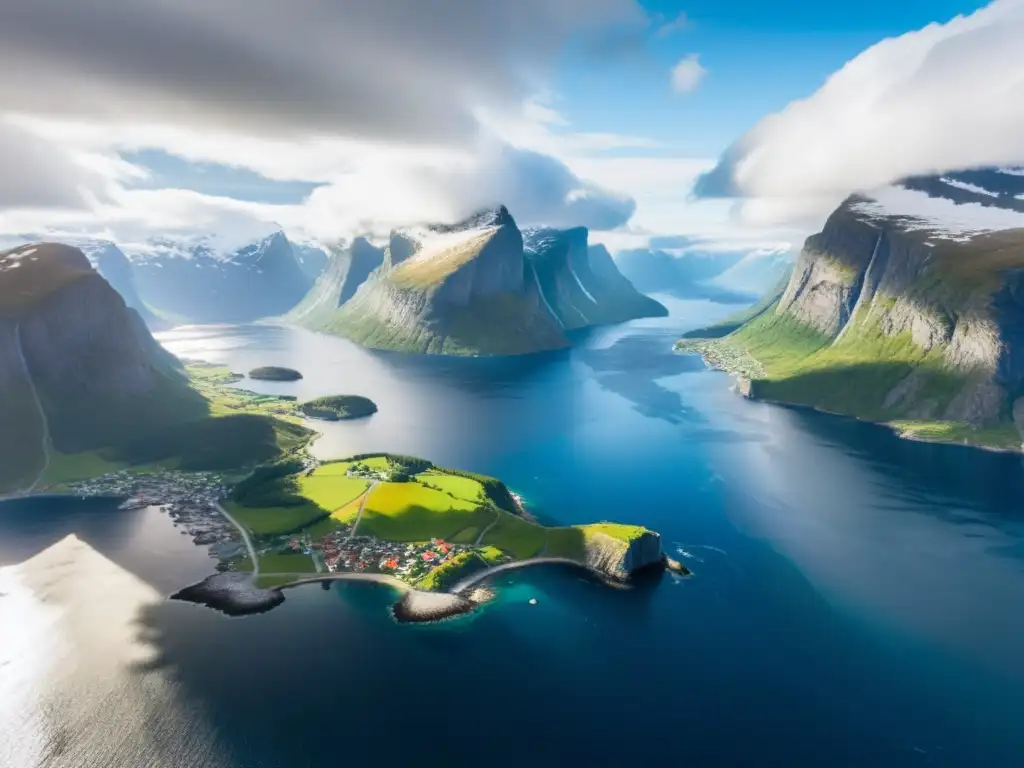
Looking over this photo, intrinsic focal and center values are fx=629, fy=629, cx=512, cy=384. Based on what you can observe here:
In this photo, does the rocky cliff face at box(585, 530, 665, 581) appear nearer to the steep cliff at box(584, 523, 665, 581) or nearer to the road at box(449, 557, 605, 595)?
the steep cliff at box(584, 523, 665, 581)

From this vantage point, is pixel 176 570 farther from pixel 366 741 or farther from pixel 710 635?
pixel 710 635

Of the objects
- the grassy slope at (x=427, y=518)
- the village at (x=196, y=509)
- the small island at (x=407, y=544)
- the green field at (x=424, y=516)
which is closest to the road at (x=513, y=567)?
the small island at (x=407, y=544)

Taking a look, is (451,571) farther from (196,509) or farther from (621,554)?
(196,509)

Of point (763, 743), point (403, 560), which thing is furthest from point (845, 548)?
point (403, 560)

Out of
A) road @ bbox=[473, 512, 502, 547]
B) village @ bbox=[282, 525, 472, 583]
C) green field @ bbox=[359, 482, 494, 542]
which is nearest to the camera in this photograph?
village @ bbox=[282, 525, 472, 583]

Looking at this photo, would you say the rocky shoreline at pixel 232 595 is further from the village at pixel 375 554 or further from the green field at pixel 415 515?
the green field at pixel 415 515

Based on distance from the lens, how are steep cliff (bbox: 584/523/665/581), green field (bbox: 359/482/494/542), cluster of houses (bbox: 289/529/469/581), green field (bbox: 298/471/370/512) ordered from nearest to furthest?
steep cliff (bbox: 584/523/665/581) < cluster of houses (bbox: 289/529/469/581) < green field (bbox: 359/482/494/542) < green field (bbox: 298/471/370/512)

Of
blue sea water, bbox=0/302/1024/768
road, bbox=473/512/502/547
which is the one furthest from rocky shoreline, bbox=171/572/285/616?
road, bbox=473/512/502/547

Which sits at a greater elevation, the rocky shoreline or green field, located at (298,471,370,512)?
green field, located at (298,471,370,512)
